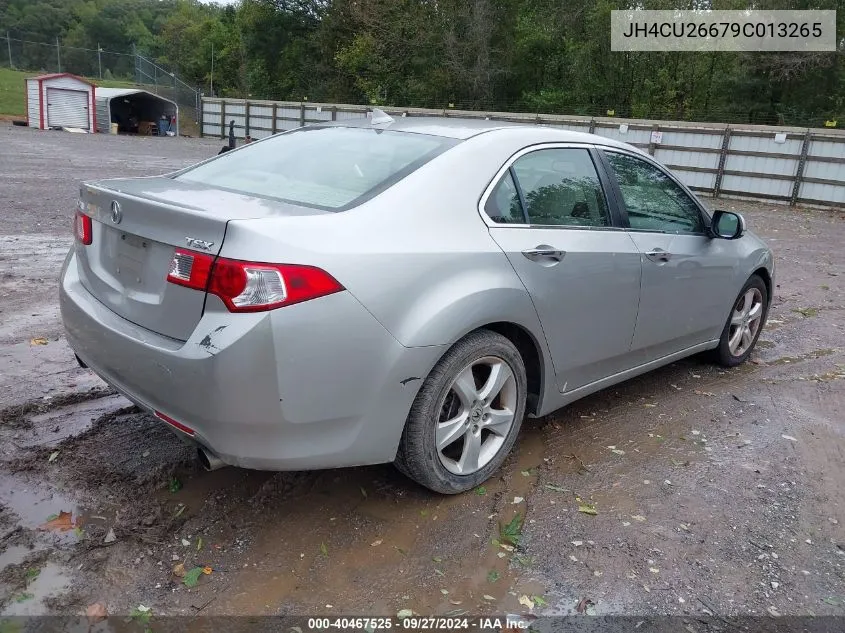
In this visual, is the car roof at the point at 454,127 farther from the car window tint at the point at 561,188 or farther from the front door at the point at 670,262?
the front door at the point at 670,262

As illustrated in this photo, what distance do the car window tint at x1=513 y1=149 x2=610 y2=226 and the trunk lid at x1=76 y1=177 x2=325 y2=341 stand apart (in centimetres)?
117

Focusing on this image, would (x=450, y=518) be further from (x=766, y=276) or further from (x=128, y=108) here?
(x=128, y=108)

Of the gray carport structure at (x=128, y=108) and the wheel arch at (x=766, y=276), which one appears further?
the gray carport structure at (x=128, y=108)

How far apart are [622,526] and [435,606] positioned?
39.4 inches

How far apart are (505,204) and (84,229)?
1.92 metres

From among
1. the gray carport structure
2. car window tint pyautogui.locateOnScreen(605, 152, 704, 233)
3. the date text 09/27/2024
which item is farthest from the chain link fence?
the date text 09/27/2024

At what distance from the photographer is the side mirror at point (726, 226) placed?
4.37 metres

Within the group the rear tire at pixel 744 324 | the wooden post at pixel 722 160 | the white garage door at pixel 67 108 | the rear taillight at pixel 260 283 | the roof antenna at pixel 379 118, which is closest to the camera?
the rear taillight at pixel 260 283

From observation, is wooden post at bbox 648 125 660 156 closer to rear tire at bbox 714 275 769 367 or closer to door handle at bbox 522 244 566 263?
rear tire at bbox 714 275 769 367

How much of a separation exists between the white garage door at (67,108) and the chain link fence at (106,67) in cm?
643

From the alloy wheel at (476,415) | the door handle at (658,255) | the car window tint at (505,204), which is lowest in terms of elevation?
the alloy wheel at (476,415)

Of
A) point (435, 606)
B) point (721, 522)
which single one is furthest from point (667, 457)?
point (435, 606)

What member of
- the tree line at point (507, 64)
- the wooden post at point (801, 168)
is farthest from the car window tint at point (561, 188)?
the tree line at point (507, 64)

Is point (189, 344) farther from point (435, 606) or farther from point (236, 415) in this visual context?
point (435, 606)
